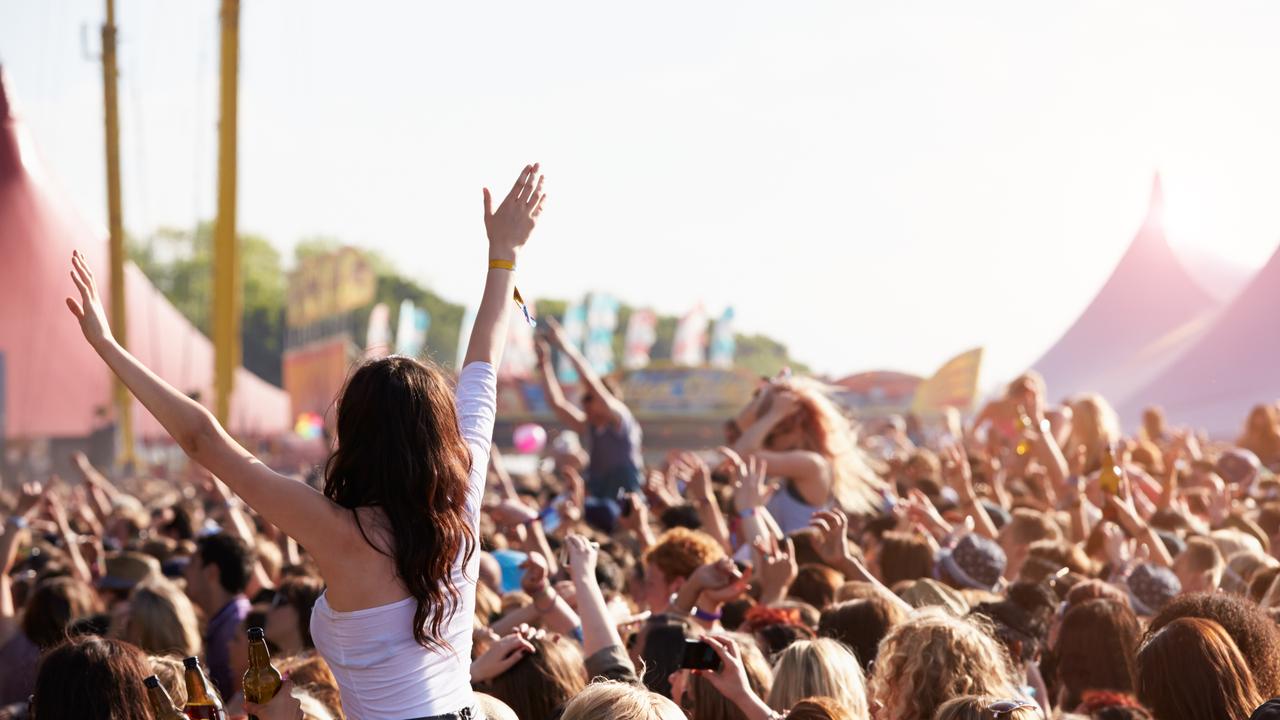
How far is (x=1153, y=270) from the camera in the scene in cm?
2480

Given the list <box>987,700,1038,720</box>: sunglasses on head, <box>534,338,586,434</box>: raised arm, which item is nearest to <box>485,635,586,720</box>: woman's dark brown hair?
<box>987,700,1038,720</box>: sunglasses on head

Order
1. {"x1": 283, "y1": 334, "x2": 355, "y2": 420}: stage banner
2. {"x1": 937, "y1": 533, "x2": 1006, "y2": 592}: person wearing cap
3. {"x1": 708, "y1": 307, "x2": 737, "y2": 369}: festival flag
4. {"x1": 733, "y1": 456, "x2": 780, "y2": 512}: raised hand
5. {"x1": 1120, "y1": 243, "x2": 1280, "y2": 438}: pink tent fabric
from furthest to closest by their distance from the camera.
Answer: {"x1": 708, "y1": 307, "x2": 737, "y2": 369}: festival flag < {"x1": 283, "y1": 334, "x2": 355, "y2": 420}: stage banner < {"x1": 1120, "y1": 243, "x2": 1280, "y2": 438}: pink tent fabric < {"x1": 937, "y1": 533, "x2": 1006, "y2": 592}: person wearing cap < {"x1": 733, "y1": 456, "x2": 780, "y2": 512}: raised hand

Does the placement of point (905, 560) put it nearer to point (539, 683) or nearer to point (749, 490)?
point (749, 490)

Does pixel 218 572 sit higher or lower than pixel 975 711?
lower

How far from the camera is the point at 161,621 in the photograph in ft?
16.6

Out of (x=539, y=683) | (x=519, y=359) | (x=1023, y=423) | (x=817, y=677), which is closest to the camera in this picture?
(x=817, y=677)

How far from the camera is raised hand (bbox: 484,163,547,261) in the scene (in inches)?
115

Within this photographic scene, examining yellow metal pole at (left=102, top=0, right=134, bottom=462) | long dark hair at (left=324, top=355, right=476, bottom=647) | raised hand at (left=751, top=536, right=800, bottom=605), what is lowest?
yellow metal pole at (left=102, top=0, right=134, bottom=462)

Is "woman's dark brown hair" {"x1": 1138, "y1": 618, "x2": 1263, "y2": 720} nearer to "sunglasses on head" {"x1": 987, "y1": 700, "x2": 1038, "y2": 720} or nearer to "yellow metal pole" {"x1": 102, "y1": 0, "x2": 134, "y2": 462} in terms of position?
Result: "sunglasses on head" {"x1": 987, "y1": 700, "x2": 1038, "y2": 720}

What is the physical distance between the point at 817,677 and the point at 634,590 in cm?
181

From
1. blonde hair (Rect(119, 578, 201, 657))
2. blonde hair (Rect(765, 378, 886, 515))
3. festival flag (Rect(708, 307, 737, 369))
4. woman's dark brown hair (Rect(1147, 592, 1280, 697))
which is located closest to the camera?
woman's dark brown hair (Rect(1147, 592, 1280, 697))

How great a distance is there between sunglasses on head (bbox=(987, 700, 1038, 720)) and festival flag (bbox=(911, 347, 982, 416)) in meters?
20.0

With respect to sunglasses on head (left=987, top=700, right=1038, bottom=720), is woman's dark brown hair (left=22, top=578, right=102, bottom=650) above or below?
below

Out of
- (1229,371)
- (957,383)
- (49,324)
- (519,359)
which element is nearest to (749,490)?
(1229,371)
